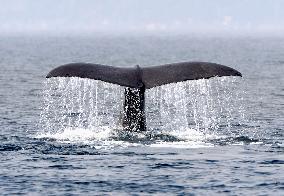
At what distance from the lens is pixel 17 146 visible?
20.8 m

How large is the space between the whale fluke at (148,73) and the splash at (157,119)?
0.23m

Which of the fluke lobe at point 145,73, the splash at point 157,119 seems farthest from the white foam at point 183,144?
the fluke lobe at point 145,73

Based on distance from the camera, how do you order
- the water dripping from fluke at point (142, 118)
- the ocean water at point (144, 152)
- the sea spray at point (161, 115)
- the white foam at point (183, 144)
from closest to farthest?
the ocean water at point (144, 152) < the white foam at point (183, 144) < the water dripping from fluke at point (142, 118) < the sea spray at point (161, 115)

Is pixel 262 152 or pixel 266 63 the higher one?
pixel 266 63

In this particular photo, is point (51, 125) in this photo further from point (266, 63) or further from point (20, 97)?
point (266, 63)

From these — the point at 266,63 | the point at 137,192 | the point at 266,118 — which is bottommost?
the point at 137,192

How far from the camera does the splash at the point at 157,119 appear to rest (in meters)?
21.4

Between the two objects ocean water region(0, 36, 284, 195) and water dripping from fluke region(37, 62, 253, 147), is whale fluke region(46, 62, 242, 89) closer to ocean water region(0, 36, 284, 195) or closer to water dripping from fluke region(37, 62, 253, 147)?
water dripping from fluke region(37, 62, 253, 147)

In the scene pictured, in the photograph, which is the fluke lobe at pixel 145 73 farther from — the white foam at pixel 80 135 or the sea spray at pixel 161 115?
the white foam at pixel 80 135

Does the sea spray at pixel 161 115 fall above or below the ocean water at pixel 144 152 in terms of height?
above

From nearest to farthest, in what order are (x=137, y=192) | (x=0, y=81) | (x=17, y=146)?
(x=137, y=192) → (x=17, y=146) → (x=0, y=81)

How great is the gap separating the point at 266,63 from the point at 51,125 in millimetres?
42137

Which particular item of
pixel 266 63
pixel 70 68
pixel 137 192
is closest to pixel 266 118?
pixel 70 68

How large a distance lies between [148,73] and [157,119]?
8.70 metres
